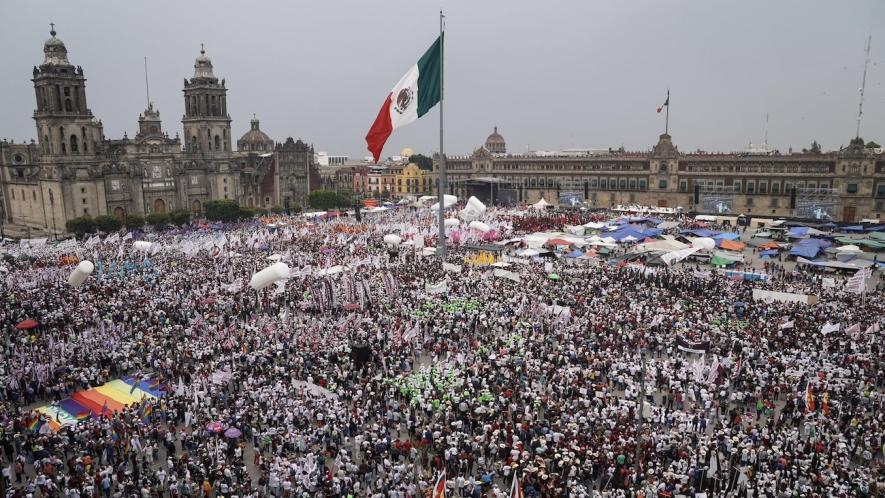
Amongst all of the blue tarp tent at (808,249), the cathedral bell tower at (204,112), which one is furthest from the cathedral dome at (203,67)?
the blue tarp tent at (808,249)

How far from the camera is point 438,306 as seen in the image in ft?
97.5

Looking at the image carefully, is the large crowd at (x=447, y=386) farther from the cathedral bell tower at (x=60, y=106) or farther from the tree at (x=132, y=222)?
the cathedral bell tower at (x=60, y=106)

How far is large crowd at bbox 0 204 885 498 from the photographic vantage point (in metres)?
15.4

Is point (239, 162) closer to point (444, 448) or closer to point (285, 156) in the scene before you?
point (285, 156)

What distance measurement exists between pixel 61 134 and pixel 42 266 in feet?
111

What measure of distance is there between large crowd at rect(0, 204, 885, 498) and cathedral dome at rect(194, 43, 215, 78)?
51.5m

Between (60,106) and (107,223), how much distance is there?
16.7m

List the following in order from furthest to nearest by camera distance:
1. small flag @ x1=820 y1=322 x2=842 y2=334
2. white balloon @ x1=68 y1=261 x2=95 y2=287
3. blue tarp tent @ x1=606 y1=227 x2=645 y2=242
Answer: blue tarp tent @ x1=606 y1=227 x2=645 y2=242 < white balloon @ x1=68 y1=261 x2=95 y2=287 < small flag @ x1=820 y1=322 x2=842 y2=334

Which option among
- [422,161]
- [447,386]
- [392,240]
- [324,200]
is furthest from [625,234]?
[422,161]

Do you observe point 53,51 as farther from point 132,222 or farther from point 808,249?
point 808,249

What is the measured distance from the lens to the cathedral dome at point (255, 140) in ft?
376

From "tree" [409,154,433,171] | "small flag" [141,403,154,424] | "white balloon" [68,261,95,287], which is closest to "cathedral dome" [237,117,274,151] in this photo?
"tree" [409,154,433,171]

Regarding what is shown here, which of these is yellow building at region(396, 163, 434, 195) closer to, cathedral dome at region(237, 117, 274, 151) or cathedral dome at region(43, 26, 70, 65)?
cathedral dome at region(237, 117, 274, 151)

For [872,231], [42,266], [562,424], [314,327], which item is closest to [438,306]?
[314,327]
